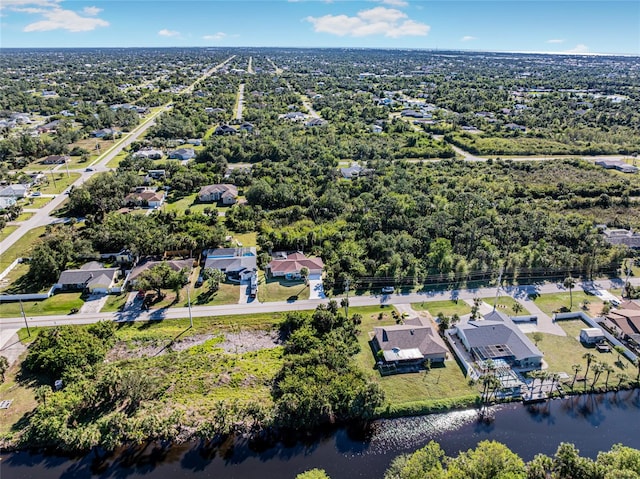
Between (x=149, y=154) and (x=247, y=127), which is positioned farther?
(x=247, y=127)

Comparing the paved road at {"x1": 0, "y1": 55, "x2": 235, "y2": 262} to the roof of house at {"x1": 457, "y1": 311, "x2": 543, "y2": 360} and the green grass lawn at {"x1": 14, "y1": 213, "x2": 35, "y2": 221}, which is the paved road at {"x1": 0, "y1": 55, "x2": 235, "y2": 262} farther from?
the roof of house at {"x1": 457, "y1": 311, "x2": 543, "y2": 360}

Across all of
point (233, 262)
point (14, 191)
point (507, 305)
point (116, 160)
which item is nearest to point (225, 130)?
point (116, 160)

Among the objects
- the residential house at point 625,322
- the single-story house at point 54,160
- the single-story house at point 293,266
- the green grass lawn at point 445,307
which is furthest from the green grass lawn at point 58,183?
the residential house at point 625,322

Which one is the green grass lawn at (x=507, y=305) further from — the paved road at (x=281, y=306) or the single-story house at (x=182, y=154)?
the single-story house at (x=182, y=154)

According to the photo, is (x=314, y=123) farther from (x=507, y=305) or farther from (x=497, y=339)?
(x=497, y=339)

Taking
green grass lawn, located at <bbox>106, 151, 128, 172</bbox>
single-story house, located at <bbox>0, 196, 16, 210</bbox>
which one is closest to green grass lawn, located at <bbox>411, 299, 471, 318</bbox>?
single-story house, located at <bbox>0, 196, 16, 210</bbox>

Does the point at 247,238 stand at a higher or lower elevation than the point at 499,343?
higher

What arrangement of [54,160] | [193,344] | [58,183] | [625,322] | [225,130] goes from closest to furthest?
[193,344] < [625,322] < [58,183] < [54,160] < [225,130]

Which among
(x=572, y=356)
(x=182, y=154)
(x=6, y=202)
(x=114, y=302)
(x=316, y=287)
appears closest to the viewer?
(x=572, y=356)
